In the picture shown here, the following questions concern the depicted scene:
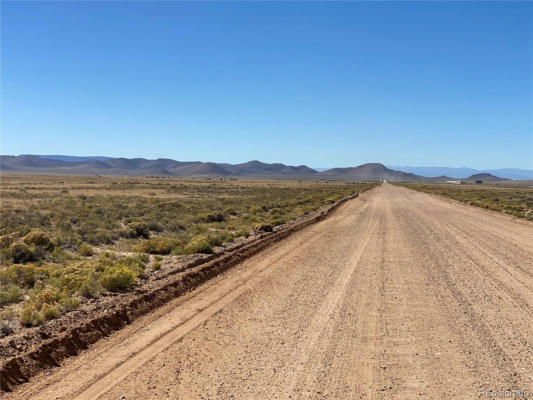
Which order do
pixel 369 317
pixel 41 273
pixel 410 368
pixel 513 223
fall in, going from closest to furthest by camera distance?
pixel 410 368 → pixel 369 317 → pixel 41 273 → pixel 513 223

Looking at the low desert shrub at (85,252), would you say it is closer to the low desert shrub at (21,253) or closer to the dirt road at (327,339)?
the low desert shrub at (21,253)

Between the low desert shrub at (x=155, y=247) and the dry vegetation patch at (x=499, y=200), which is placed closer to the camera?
the low desert shrub at (x=155, y=247)

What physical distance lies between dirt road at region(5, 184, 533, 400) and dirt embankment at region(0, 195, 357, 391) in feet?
1.02

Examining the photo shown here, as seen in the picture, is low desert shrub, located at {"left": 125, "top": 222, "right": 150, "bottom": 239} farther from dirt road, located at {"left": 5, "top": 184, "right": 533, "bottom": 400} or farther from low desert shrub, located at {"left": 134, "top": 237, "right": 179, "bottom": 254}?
dirt road, located at {"left": 5, "top": 184, "right": 533, "bottom": 400}

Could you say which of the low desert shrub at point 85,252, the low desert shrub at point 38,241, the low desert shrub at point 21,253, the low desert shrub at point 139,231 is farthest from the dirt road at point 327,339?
the low desert shrub at point 139,231

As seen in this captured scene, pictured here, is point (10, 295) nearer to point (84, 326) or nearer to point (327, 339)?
point (84, 326)

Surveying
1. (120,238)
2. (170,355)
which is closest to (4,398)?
(170,355)

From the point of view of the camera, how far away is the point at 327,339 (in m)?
7.08

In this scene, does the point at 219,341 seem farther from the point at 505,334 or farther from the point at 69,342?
the point at 505,334

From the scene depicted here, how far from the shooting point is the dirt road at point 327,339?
5.54 metres

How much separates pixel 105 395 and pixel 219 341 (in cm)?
212

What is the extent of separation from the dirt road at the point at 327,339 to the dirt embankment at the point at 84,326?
311 mm

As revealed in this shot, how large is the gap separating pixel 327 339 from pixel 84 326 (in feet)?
14.2

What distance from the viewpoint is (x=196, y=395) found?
17.5ft
